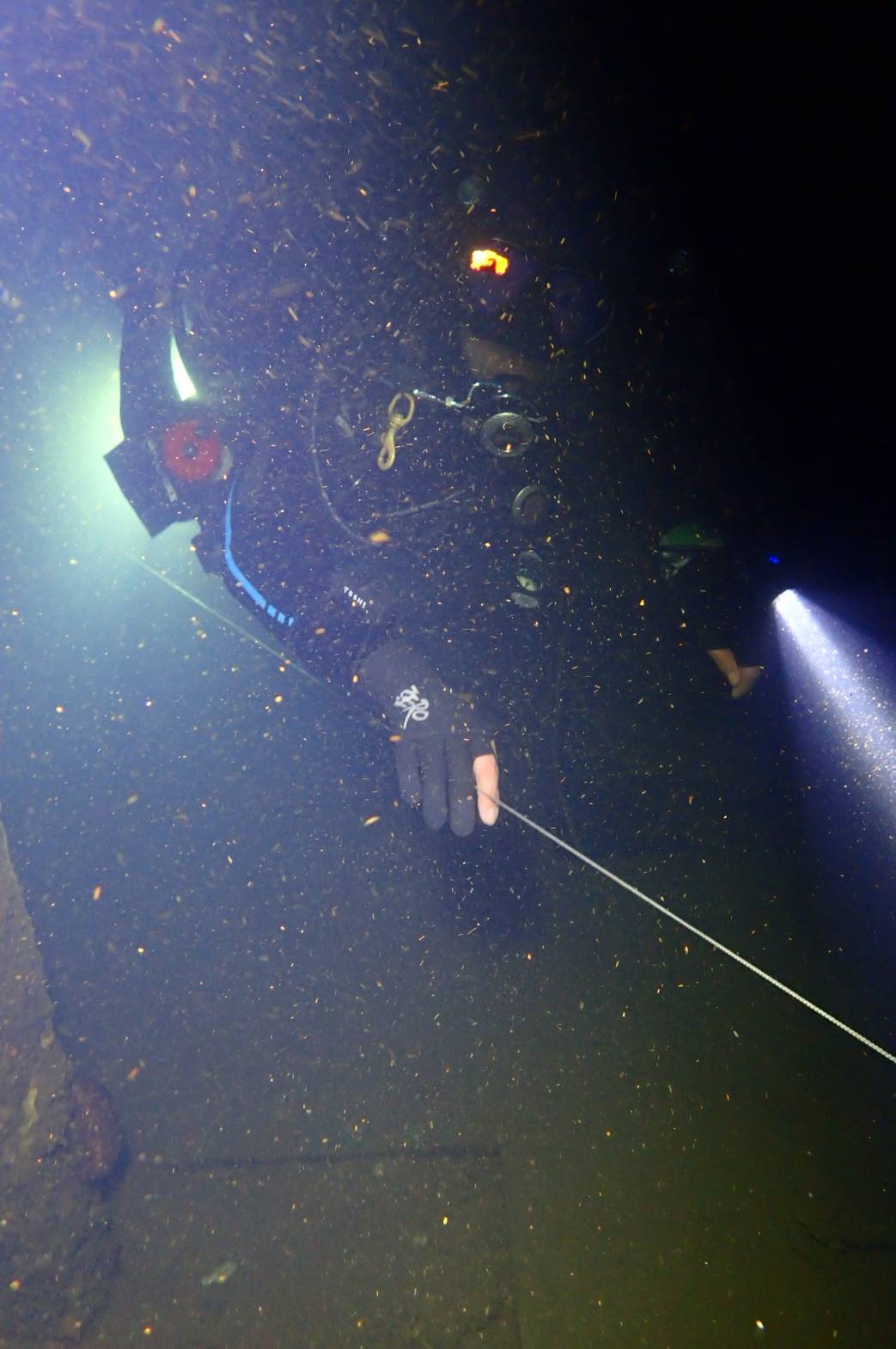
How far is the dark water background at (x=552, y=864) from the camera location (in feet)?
5.89

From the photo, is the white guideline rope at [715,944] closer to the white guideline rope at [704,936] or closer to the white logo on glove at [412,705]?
the white guideline rope at [704,936]

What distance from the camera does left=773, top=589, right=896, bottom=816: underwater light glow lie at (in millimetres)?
2876

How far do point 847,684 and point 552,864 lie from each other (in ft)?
6.29

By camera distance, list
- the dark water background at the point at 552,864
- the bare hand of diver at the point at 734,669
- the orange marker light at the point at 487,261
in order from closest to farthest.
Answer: the orange marker light at the point at 487,261 < the dark water background at the point at 552,864 < the bare hand of diver at the point at 734,669

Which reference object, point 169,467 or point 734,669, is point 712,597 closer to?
point 734,669

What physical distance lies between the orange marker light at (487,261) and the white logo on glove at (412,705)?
1067mm

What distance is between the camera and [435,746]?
1.65 m

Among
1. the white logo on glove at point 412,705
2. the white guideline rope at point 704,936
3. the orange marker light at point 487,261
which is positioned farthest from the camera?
the white guideline rope at point 704,936

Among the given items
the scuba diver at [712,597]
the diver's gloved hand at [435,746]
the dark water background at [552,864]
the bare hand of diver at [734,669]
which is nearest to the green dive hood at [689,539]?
the scuba diver at [712,597]

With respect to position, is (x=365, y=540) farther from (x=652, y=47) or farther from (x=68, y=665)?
(x=68, y=665)

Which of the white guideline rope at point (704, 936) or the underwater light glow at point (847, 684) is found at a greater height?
the underwater light glow at point (847, 684)

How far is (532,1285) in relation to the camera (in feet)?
5.53

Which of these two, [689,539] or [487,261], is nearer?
Answer: [487,261]

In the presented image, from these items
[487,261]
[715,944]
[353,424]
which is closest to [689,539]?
[487,261]
